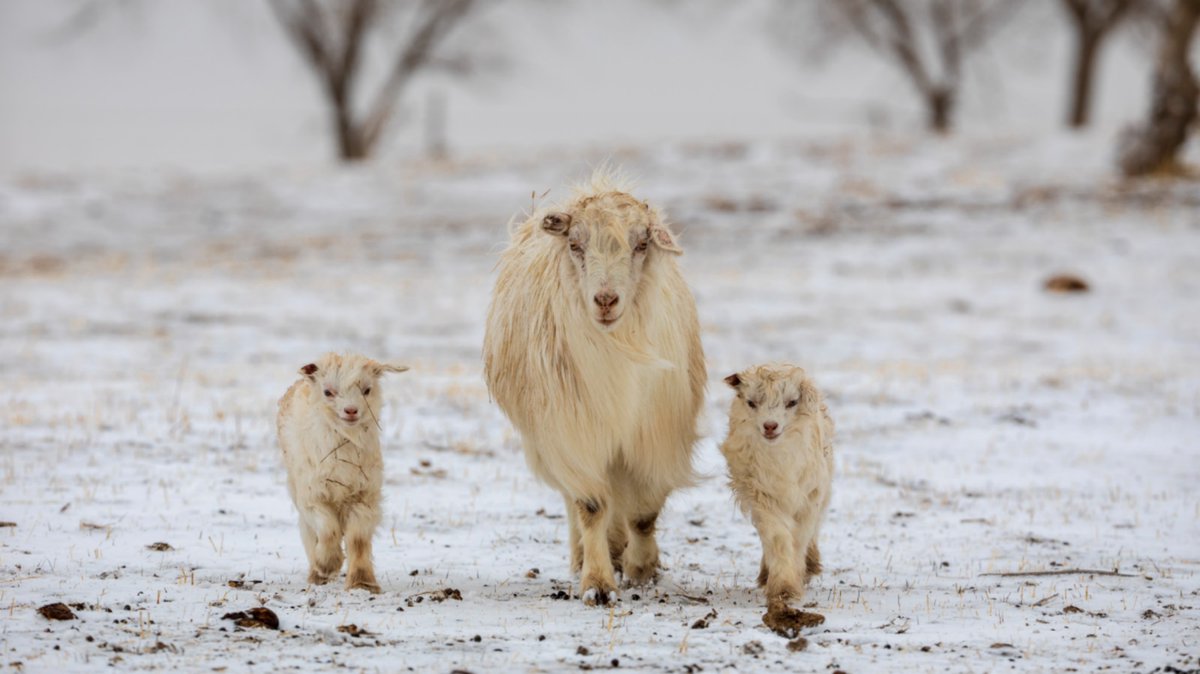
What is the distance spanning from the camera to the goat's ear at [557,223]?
682 cm

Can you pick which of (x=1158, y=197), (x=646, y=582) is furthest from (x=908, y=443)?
(x=1158, y=197)

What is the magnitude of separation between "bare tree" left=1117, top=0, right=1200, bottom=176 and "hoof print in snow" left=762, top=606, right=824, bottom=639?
23680mm

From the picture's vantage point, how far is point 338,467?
6.77 metres

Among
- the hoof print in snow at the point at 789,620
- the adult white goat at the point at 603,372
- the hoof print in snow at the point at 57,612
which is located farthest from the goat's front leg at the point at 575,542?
the hoof print in snow at the point at 57,612

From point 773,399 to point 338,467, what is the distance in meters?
2.22

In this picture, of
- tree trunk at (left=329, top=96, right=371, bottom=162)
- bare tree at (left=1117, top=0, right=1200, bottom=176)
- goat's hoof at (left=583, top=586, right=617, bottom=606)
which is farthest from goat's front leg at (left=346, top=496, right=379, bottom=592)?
tree trunk at (left=329, top=96, right=371, bottom=162)

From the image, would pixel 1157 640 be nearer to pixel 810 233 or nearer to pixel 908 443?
pixel 908 443

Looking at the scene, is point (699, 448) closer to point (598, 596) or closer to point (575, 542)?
point (575, 542)

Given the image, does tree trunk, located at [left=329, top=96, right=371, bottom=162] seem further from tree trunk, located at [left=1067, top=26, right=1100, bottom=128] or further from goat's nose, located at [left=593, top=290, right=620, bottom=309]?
goat's nose, located at [left=593, top=290, right=620, bottom=309]

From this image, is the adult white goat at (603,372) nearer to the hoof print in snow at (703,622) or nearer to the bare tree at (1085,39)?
the hoof print in snow at (703,622)

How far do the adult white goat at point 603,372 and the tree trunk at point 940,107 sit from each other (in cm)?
3515

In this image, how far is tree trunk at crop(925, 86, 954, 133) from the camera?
40.7 m

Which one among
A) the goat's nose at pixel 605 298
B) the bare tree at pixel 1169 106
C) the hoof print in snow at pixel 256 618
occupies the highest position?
the bare tree at pixel 1169 106

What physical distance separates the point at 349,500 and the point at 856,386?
7.92 m
